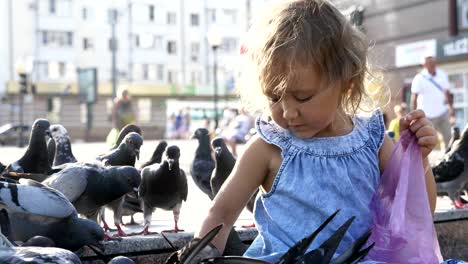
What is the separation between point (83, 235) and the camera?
2.77 metres

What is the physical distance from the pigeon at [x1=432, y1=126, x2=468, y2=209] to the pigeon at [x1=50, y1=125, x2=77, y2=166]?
9.39 feet

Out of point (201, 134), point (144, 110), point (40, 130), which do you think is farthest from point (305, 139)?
point (144, 110)

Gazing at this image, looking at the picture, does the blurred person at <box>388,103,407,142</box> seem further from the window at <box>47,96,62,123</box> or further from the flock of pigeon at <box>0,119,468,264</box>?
the window at <box>47,96,62,123</box>

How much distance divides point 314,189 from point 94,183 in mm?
1580

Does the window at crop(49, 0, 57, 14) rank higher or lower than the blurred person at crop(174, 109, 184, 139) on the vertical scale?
higher

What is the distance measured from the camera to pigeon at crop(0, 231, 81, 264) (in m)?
2.01

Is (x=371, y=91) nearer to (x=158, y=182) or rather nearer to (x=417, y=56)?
(x=158, y=182)

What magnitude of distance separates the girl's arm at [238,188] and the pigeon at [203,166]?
2677 millimetres

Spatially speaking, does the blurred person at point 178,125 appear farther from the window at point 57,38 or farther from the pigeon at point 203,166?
the pigeon at point 203,166

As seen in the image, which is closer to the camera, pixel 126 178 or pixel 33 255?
pixel 33 255

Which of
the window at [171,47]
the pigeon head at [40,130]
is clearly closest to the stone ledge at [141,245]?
the pigeon head at [40,130]

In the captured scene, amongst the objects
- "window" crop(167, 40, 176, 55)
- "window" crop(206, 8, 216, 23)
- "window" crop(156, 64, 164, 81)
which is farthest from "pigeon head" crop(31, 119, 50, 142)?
"window" crop(206, 8, 216, 23)

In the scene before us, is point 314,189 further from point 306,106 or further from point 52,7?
point 52,7

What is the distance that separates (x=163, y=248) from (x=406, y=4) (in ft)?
66.3
